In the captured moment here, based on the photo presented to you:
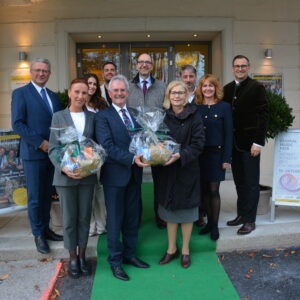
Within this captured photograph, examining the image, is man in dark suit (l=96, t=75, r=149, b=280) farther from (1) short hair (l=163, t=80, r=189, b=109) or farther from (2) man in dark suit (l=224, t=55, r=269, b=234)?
(2) man in dark suit (l=224, t=55, r=269, b=234)

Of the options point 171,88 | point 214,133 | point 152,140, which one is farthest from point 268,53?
point 152,140

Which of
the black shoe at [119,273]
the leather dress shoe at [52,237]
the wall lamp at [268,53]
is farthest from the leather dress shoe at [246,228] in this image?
the wall lamp at [268,53]

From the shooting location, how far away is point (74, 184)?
296 centimetres

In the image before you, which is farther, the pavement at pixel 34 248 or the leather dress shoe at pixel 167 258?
the leather dress shoe at pixel 167 258

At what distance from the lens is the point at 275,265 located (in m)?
3.48

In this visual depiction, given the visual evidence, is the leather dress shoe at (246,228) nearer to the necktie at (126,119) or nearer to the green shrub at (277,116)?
the green shrub at (277,116)

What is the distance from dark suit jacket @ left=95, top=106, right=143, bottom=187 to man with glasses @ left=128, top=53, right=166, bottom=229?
863mm

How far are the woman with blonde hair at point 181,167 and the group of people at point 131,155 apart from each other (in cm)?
1

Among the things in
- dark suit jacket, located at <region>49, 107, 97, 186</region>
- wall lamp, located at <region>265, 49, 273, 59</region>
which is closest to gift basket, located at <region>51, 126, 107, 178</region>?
dark suit jacket, located at <region>49, 107, 97, 186</region>

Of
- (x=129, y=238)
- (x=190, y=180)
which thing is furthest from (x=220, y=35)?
(x=129, y=238)

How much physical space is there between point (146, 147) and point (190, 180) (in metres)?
0.67

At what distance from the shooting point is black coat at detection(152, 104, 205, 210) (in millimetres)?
3111

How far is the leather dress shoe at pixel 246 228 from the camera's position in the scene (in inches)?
153

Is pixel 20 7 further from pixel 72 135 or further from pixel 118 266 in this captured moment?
pixel 118 266
